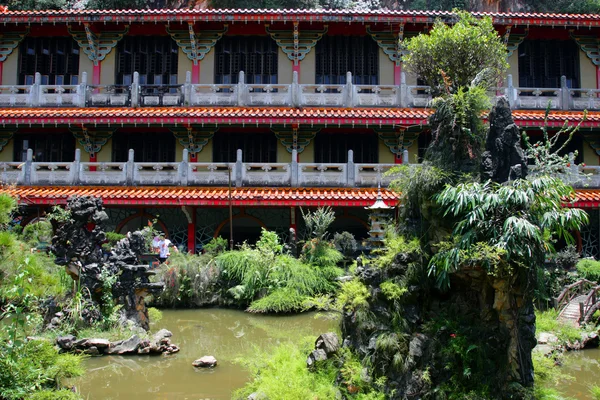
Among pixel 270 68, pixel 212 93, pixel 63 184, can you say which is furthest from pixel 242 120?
pixel 63 184

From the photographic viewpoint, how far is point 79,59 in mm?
19562

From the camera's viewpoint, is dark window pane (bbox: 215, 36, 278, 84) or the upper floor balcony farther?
dark window pane (bbox: 215, 36, 278, 84)

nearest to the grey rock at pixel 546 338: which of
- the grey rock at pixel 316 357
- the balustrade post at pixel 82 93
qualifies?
the grey rock at pixel 316 357

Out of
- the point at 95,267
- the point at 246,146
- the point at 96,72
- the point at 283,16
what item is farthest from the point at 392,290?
the point at 96,72

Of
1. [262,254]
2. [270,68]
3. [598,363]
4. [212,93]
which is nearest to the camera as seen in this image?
[598,363]

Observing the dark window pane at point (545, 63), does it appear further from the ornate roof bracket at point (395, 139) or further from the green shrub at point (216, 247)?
the green shrub at point (216, 247)

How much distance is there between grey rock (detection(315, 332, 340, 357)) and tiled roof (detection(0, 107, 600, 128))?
993 cm

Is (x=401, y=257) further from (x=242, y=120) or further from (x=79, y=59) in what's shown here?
(x=79, y=59)

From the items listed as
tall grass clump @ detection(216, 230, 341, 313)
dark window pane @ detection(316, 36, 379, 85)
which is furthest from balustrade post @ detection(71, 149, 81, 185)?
dark window pane @ detection(316, 36, 379, 85)

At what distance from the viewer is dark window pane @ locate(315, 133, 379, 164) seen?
18.8 meters

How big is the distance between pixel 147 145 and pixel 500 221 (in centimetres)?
1477

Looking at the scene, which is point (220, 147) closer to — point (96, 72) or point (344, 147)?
point (344, 147)

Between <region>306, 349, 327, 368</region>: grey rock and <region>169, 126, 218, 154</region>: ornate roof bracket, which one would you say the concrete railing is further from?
<region>306, 349, 327, 368</region>: grey rock

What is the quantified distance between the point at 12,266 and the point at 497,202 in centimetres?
727
